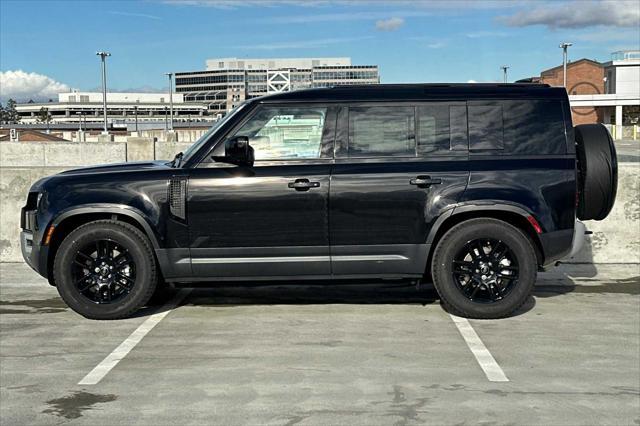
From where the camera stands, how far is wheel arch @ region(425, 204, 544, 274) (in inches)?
259

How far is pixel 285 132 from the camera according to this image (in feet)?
22.3

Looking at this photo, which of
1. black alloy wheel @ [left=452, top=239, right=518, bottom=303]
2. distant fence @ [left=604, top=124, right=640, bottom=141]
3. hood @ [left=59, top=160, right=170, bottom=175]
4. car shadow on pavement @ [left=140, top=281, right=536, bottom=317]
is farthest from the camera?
distant fence @ [left=604, top=124, right=640, bottom=141]

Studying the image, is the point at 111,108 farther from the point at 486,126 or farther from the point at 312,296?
the point at 486,126

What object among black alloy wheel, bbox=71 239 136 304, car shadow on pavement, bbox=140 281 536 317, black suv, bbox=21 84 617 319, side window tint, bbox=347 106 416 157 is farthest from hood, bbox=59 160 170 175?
side window tint, bbox=347 106 416 157

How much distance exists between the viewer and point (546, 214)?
660cm

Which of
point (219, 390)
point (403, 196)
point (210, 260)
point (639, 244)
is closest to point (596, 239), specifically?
point (639, 244)

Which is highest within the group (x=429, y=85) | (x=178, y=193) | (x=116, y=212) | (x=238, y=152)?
(x=429, y=85)

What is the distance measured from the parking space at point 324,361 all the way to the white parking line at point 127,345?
0.15 ft

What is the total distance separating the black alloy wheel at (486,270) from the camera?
21.9 ft

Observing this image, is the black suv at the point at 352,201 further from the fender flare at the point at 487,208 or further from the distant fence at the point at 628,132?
the distant fence at the point at 628,132

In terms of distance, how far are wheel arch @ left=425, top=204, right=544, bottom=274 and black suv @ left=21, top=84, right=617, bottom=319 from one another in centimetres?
1

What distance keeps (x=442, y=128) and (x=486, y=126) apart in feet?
1.26

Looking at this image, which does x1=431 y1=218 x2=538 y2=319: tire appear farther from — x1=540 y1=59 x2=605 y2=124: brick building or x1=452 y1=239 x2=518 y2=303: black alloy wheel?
x1=540 y1=59 x2=605 y2=124: brick building

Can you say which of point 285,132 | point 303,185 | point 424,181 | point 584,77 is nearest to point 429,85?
point 424,181
